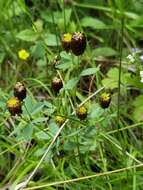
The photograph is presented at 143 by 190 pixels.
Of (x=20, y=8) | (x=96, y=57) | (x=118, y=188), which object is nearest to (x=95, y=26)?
(x=96, y=57)

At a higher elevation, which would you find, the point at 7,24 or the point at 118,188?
the point at 7,24

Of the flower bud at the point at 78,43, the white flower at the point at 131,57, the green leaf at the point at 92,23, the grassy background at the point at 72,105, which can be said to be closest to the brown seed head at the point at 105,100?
the grassy background at the point at 72,105

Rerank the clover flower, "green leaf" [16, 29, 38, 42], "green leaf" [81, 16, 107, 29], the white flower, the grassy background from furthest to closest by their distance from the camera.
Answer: "green leaf" [81, 16, 107, 29], "green leaf" [16, 29, 38, 42], the white flower, the grassy background, the clover flower

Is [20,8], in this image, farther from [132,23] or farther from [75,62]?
[75,62]

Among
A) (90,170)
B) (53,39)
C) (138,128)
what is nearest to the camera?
(90,170)

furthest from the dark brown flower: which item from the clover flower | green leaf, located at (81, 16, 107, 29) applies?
green leaf, located at (81, 16, 107, 29)

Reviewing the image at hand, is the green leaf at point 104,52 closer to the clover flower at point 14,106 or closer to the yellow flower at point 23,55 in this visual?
the yellow flower at point 23,55

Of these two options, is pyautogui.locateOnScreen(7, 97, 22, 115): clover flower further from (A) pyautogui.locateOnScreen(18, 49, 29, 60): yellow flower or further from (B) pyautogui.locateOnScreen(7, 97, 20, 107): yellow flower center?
(A) pyautogui.locateOnScreen(18, 49, 29, 60): yellow flower
